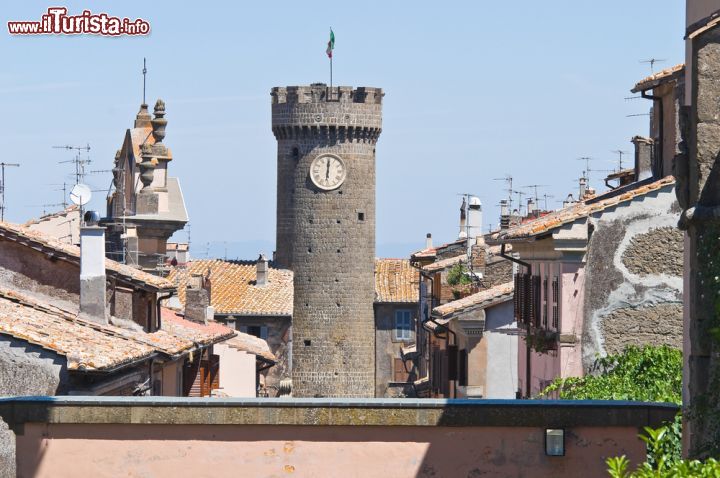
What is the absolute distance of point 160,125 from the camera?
4331 cm

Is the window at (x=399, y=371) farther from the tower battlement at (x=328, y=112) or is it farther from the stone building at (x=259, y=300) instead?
the tower battlement at (x=328, y=112)

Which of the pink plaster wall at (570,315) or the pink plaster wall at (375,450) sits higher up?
the pink plaster wall at (570,315)

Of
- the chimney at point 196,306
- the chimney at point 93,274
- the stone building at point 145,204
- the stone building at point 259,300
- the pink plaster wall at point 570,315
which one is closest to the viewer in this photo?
the pink plaster wall at point 570,315

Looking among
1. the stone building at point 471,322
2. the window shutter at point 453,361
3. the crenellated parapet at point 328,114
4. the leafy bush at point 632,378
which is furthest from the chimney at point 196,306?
the crenellated parapet at point 328,114

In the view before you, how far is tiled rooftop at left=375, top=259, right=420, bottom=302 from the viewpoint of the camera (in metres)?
79.6

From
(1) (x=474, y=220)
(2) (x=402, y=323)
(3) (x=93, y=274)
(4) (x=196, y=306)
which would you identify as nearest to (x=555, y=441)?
(3) (x=93, y=274)

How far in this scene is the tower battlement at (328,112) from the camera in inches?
3086

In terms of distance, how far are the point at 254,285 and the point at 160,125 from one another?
33.9 metres

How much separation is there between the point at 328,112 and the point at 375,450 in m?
65.1

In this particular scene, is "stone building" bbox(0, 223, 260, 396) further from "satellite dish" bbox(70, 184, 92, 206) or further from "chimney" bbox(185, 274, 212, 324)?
"chimney" bbox(185, 274, 212, 324)

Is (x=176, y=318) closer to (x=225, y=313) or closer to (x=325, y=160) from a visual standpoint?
(x=225, y=313)

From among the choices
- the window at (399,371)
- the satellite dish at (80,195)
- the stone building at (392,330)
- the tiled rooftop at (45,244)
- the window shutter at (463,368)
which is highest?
the satellite dish at (80,195)

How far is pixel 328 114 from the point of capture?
257ft

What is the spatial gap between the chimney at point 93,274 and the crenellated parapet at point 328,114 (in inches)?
2078
